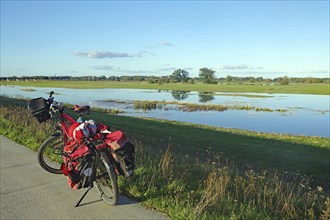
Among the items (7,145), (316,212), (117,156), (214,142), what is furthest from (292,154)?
(117,156)

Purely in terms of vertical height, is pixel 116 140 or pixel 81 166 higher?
pixel 116 140

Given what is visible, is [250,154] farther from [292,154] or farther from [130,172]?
[130,172]

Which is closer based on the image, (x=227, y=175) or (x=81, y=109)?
(x=81, y=109)

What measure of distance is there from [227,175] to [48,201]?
381 centimetres

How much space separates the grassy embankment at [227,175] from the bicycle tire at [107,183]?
1.48 ft

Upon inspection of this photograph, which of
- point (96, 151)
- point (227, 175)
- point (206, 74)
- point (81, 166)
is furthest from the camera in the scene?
point (206, 74)

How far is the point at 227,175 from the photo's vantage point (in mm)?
7160

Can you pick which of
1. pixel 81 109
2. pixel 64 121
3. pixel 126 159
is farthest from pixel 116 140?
pixel 64 121

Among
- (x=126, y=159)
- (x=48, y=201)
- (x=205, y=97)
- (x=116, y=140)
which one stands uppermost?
(x=116, y=140)

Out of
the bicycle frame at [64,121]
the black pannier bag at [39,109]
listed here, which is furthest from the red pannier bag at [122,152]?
the black pannier bag at [39,109]

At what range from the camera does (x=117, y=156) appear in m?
4.36

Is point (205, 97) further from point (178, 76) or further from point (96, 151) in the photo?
point (178, 76)

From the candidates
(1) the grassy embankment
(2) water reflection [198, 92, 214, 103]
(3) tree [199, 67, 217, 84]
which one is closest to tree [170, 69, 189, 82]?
(3) tree [199, 67, 217, 84]

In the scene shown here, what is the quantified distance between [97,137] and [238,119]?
108ft
